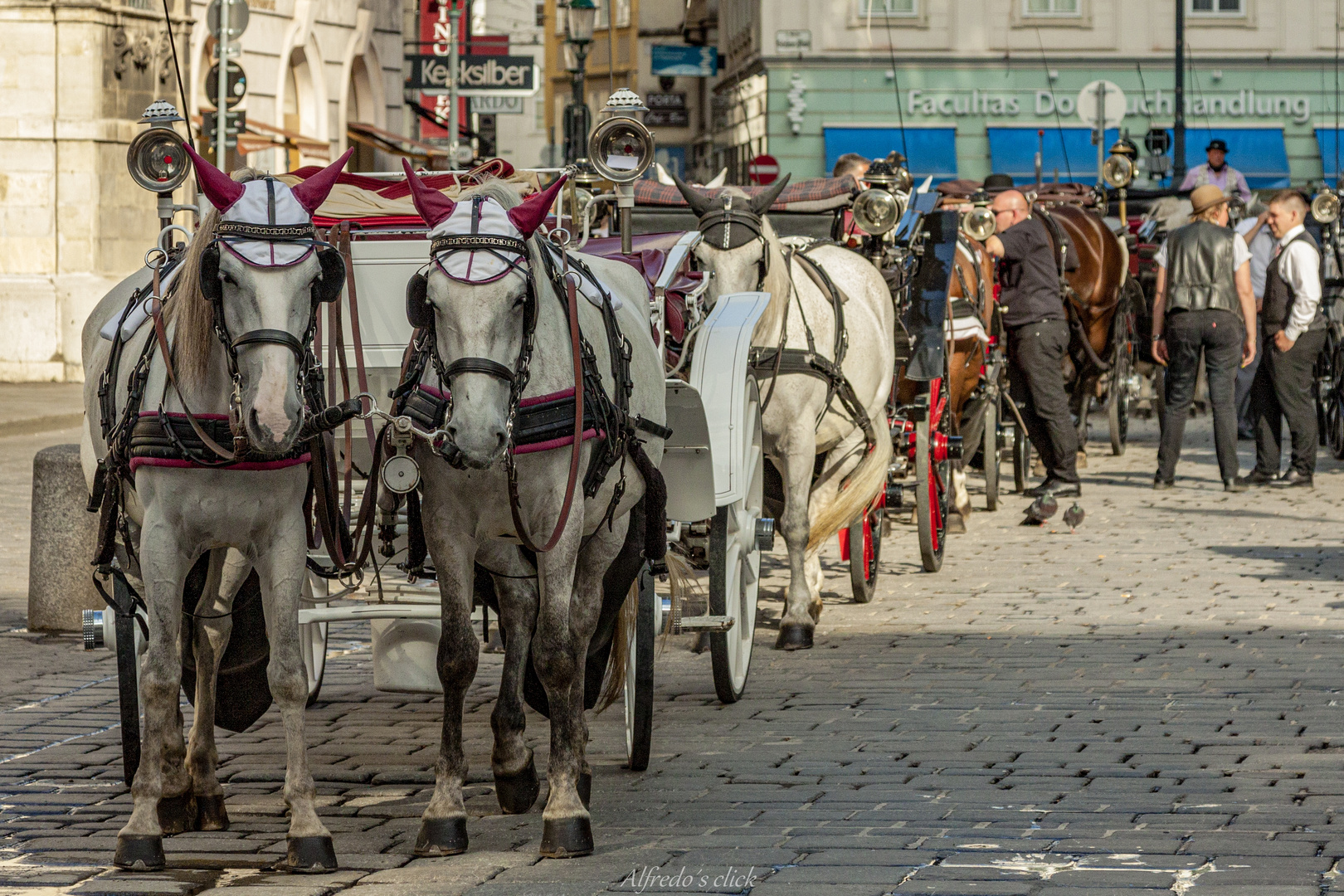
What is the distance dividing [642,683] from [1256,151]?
37.0m

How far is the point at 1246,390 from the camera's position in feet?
55.4

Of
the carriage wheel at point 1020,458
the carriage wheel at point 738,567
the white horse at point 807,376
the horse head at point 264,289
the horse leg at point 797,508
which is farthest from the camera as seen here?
the carriage wheel at point 1020,458

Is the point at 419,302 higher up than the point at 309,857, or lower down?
higher up

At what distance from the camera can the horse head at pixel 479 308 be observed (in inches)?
197

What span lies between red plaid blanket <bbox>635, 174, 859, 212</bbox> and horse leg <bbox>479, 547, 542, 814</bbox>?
502 centimetres

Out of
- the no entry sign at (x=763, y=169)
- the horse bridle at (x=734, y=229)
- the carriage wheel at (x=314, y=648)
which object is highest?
the no entry sign at (x=763, y=169)

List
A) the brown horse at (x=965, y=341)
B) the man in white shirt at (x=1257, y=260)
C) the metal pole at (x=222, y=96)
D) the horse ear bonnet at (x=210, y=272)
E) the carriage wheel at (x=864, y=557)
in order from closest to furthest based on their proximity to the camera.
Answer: the horse ear bonnet at (x=210, y=272), the carriage wheel at (x=864, y=557), the brown horse at (x=965, y=341), the man in white shirt at (x=1257, y=260), the metal pole at (x=222, y=96)

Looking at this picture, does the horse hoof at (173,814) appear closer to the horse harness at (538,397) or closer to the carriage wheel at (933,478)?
the horse harness at (538,397)

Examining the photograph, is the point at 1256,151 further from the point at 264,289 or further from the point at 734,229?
the point at 264,289

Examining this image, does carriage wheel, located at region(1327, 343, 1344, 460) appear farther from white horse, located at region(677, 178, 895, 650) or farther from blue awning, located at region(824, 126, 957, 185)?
blue awning, located at region(824, 126, 957, 185)

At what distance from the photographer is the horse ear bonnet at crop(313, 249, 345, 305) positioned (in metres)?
5.11

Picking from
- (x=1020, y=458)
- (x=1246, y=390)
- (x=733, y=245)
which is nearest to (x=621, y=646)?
(x=733, y=245)

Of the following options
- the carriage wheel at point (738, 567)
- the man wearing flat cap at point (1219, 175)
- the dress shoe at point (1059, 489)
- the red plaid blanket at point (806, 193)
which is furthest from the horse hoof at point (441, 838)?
the man wearing flat cap at point (1219, 175)

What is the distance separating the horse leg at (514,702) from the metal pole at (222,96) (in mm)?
12184
